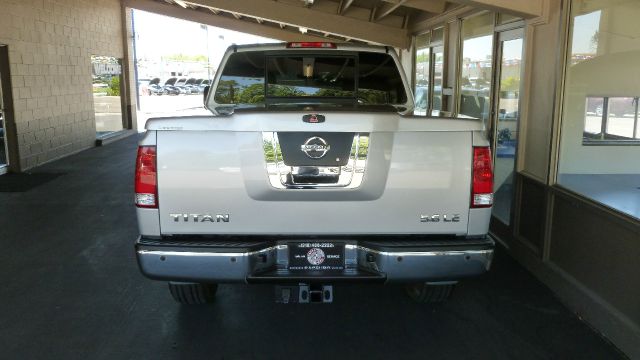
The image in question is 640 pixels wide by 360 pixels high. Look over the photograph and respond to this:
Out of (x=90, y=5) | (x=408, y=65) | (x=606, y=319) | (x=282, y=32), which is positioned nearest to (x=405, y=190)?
(x=606, y=319)

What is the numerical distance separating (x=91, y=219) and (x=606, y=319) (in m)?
5.86

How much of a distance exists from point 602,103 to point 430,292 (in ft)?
7.40

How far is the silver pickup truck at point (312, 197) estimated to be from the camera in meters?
3.38

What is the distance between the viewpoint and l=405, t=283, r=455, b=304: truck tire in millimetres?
4238

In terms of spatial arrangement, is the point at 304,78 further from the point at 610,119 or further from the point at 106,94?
the point at 106,94

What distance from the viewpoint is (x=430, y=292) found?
4.28 meters

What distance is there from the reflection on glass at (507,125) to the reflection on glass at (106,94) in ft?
38.4

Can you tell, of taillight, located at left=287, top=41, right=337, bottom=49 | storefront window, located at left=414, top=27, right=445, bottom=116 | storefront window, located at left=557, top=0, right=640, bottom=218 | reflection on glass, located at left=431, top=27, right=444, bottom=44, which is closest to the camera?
storefront window, located at left=557, top=0, right=640, bottom=218

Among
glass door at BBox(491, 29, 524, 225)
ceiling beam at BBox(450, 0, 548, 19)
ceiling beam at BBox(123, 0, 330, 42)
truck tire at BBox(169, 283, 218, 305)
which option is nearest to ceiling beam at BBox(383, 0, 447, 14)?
glass door at BBox(491, 29, 524, 225)

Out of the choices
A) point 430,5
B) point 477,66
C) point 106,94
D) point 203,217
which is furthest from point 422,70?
point 203,217

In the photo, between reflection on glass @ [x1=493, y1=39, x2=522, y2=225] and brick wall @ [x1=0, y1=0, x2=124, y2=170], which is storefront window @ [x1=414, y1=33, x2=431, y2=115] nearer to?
reflection on glass @ [x1=493, y1=39, x2=522, y2=225]

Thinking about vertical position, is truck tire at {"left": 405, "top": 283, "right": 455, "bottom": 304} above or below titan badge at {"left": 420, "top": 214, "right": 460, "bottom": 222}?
below

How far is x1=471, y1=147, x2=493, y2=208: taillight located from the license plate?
2.78 ft

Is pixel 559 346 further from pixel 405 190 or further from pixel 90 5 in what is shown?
pixel 90 5
